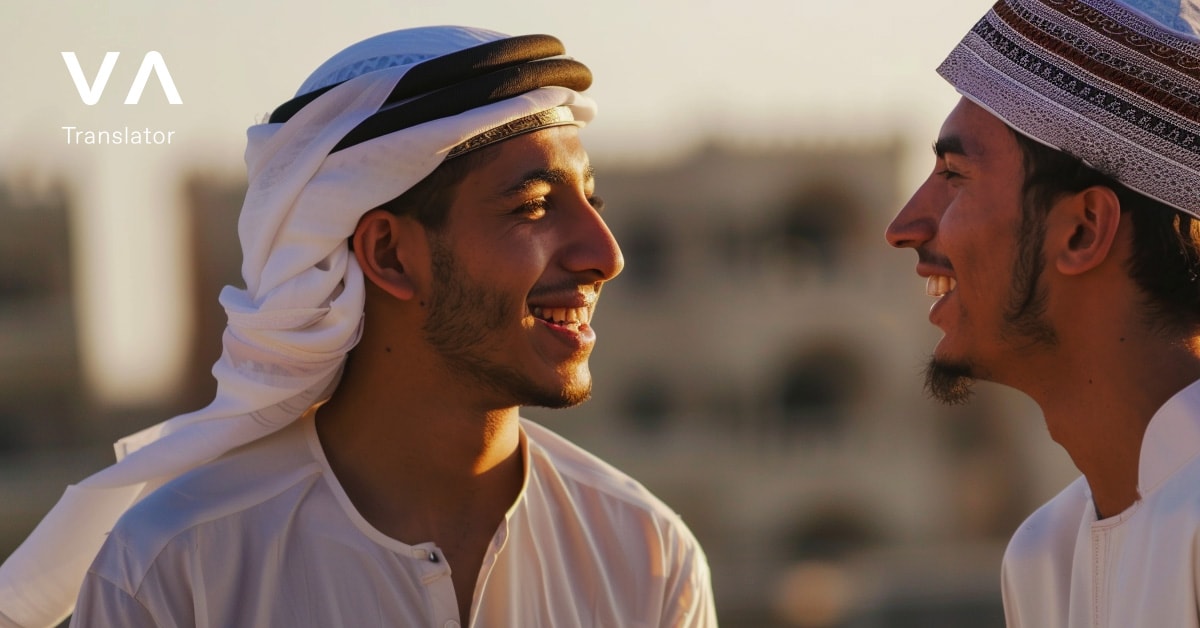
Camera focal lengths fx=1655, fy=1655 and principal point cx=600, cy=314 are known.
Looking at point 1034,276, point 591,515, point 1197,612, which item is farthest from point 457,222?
point 1197,612

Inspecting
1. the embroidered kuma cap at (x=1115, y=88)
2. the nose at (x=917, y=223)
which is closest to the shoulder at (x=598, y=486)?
the nose at (x=917, y=223)

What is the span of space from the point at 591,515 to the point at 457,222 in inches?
27.8

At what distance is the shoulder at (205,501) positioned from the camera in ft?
10.7

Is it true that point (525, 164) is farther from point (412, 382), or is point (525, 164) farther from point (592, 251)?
point (412, 382)

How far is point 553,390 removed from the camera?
350cm

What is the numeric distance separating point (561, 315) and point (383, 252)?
0.42 meters

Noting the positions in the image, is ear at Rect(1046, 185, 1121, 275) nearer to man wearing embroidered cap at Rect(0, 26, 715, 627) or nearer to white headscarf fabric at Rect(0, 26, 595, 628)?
man wearing embroidered cap at Rect(0, 26, 715, 627)

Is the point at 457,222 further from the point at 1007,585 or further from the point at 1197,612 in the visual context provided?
the point at 1197,612

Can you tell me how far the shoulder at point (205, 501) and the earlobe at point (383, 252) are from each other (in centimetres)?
37

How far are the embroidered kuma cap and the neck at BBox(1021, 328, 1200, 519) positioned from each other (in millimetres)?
297

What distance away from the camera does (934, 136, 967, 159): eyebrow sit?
343 cm

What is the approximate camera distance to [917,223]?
347 centimetres

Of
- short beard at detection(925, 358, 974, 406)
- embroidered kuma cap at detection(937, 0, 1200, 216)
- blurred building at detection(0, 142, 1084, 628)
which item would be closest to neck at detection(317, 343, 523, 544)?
short beard at detection(925, 358, 974, 406)

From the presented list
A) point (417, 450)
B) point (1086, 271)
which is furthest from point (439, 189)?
point (1086, 271)
